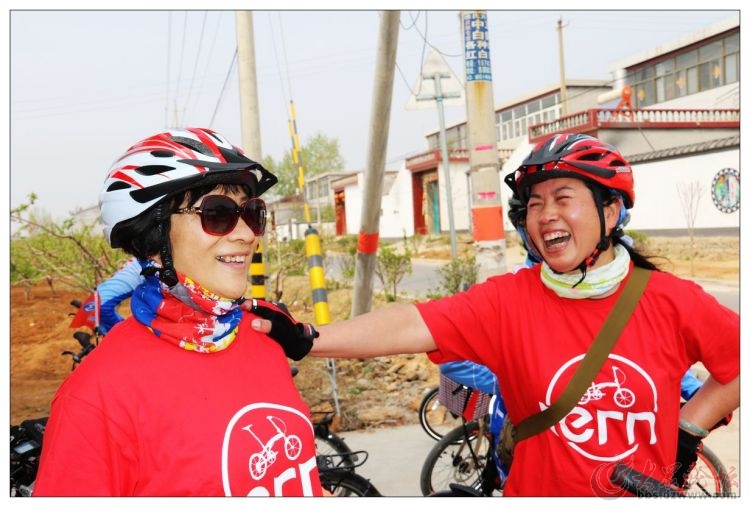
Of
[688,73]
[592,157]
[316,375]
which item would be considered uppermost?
[688,73]

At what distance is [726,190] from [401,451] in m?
18.3

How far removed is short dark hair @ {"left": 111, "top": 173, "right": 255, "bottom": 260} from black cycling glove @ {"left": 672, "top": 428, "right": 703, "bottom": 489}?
158cm

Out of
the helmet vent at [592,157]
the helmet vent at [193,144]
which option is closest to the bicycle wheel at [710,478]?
the helmet vent at [592,157]

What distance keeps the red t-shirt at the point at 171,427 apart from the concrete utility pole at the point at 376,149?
14.0ft

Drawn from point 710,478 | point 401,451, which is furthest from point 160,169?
point 401,451

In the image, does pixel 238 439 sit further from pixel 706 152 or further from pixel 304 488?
pixel 706 152

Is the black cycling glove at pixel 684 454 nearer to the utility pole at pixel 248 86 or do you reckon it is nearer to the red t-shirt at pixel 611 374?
the red t-shirt at pixel 611 374

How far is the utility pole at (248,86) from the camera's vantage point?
269 inches

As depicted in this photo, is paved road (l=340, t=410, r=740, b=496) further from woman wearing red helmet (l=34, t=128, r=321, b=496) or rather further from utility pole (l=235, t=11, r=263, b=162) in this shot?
utility pole (l=235, t=11, r=263, b=162)

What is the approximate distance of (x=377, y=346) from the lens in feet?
7.03

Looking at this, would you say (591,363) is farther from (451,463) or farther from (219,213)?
(451,463)

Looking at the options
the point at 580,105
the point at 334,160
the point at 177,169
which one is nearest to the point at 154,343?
the point at 177,169

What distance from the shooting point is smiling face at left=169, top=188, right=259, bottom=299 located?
158 centimetres

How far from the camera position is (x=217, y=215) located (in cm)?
159
